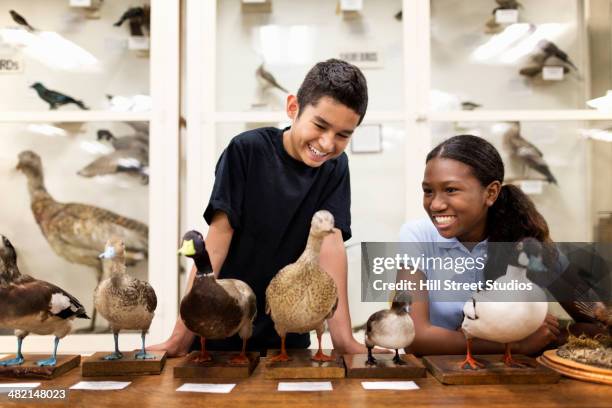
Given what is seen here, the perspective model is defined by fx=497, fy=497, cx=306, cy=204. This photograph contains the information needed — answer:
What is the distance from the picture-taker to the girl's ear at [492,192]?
1189mm

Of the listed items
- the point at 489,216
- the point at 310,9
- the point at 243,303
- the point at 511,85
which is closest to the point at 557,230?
the point at 511,85

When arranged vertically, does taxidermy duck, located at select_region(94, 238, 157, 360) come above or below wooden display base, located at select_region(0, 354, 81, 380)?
above

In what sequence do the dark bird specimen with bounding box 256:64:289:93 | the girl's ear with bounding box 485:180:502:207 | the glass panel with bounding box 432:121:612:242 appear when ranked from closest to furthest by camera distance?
the girl's ear with bounding box 485:180:502:207
the glass panel with bounding box 432:121:612:242
the dark bird specimen with bounding box 256:64:289:93

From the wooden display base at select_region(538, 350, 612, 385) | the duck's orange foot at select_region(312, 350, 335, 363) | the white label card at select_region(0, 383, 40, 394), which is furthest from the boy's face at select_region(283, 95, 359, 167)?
the white label card at select_region(0, 383, 40, 394)

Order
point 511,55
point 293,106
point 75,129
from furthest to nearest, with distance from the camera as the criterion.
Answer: point 511,55 → point 75,129 → point 293,106

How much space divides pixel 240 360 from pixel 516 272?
619 millimetres

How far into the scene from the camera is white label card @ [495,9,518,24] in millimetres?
2584

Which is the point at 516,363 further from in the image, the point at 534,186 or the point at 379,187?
the point at 534,186

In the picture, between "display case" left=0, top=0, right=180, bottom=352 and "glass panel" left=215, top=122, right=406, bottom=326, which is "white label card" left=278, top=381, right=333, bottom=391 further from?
"display case" left=0, top=0, right=180, bottom=352

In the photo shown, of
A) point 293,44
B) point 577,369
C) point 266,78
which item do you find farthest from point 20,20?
point 577,369

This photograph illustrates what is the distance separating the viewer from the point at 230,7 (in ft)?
8.59

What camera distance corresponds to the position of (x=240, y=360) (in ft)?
3.55

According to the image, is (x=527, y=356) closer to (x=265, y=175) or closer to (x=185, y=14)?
(x=265, y=175)

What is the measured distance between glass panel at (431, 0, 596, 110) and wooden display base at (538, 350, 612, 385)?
69.5 inches
